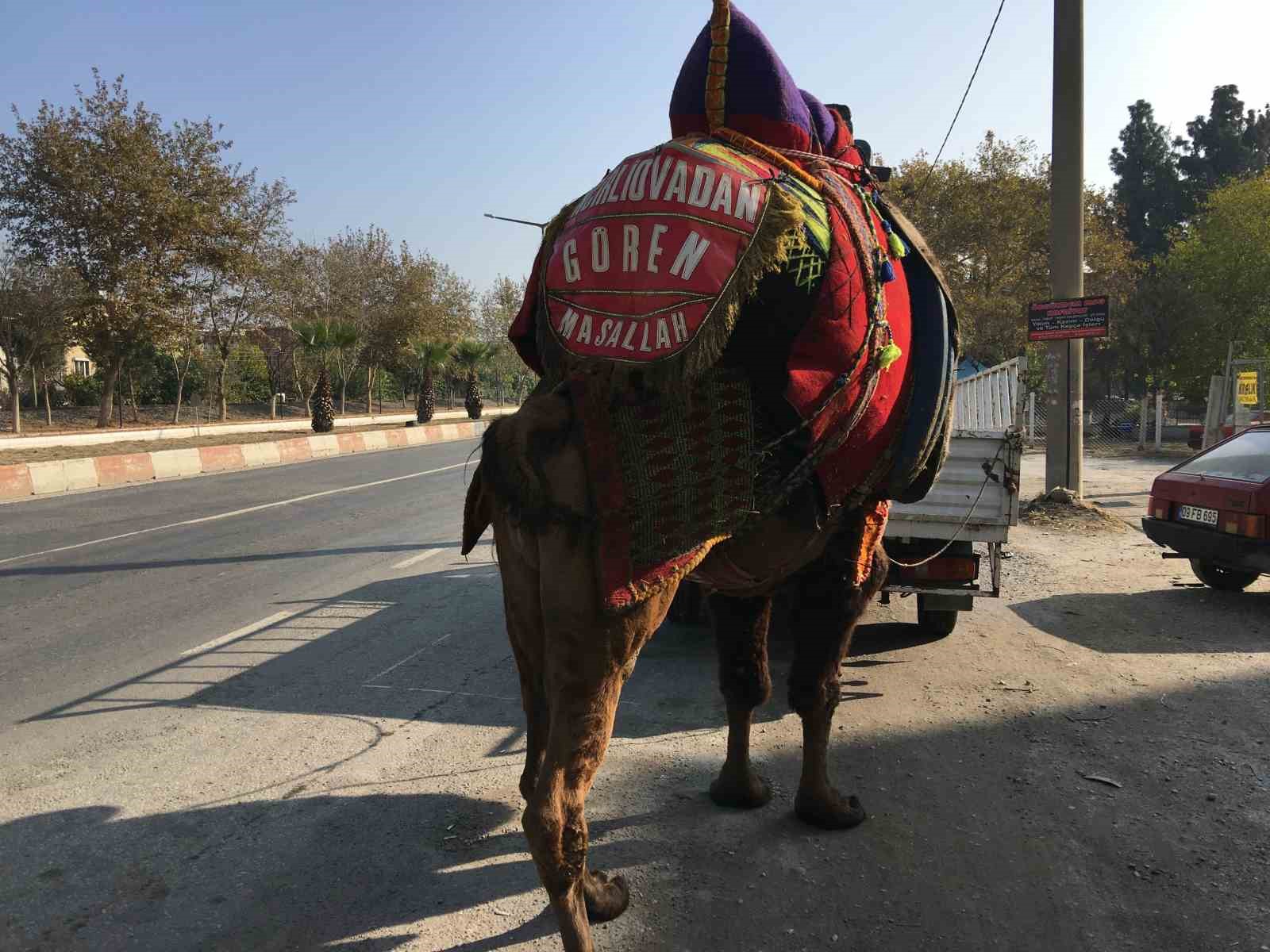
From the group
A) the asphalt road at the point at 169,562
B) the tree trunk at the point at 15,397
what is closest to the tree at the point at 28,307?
the tree trunk at the point at 15,397

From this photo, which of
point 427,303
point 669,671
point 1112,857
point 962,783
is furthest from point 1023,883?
point 427,303

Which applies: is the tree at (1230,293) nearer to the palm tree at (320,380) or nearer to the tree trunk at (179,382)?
the palm tree at (320,380)

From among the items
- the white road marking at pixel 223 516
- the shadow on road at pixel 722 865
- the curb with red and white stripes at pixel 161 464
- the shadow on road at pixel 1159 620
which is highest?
the curb with red and white stripes at pixel 161 464

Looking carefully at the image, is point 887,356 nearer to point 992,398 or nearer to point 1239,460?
point 992,398

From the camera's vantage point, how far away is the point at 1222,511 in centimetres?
662

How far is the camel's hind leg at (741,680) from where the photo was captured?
10.8ft

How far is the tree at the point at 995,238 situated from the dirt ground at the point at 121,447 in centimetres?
2080

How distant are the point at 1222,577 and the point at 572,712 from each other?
7.22 meters

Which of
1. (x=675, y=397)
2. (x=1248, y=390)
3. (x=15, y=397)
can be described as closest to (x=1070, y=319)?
(x=1248, y=390)

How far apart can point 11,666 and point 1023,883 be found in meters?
5.44

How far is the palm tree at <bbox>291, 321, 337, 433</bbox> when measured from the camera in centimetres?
2805

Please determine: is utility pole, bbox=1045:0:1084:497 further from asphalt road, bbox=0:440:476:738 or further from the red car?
asphalt road, bbox=0:440:476:738

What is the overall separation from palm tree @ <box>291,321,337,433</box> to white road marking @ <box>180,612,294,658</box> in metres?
23.3

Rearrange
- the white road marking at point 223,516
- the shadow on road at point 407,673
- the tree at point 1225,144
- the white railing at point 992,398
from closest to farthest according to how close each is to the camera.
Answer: the shadow on road at point 407,673
the white railing at point 992,398
the white road marking at point 223,516
the tree at point 1225,144
